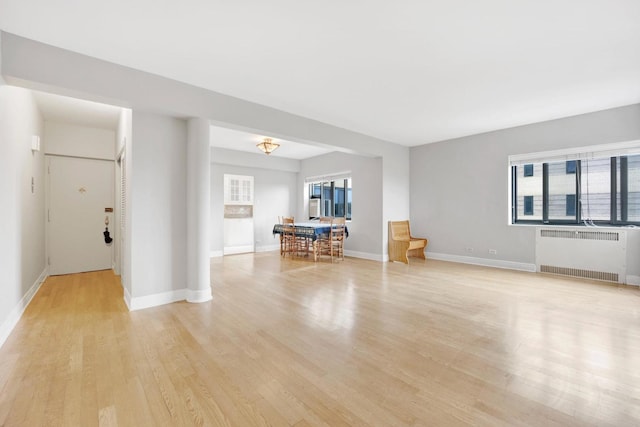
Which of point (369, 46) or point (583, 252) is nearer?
point (369, 46)

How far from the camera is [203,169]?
11.8ft

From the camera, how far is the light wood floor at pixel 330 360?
1.60m

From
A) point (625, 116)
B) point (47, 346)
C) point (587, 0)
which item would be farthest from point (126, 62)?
point (625, 116)

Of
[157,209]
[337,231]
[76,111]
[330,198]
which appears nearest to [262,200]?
[330,198]

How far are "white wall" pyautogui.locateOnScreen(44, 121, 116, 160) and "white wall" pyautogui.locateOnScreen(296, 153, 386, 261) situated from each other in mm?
5001

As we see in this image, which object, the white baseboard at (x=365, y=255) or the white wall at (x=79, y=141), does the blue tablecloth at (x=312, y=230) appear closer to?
the white baseboard at (x=365, y=255)

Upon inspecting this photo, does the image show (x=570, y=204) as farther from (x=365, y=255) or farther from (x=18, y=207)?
(x=18, y=207)

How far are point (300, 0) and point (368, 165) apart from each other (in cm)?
483

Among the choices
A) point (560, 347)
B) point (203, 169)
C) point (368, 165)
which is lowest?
point (560, 347)

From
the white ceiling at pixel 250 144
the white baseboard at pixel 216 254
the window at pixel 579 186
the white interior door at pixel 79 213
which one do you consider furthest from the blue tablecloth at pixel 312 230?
the window at pixel 579 186

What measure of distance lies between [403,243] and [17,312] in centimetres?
602

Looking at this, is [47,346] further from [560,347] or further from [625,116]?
[625,116]

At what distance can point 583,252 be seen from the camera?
184 inches

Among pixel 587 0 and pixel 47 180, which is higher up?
pixel 587 0
